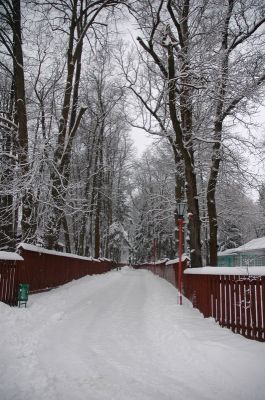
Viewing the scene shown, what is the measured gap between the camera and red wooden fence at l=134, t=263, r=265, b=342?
6648 millimetres

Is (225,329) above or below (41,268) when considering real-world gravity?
below

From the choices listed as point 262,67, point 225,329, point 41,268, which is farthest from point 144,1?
point 225,329

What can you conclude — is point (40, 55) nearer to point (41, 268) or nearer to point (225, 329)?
point (41, 268)

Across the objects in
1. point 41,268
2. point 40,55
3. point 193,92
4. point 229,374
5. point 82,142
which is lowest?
point 229,374

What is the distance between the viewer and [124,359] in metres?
5.48

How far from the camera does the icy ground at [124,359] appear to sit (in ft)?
13.8

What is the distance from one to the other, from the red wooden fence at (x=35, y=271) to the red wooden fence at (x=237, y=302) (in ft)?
18.0

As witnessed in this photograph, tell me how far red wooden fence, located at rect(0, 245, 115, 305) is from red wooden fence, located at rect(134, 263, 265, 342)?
5491 mm

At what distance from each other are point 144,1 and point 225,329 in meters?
12.5

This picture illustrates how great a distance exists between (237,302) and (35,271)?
8.08m

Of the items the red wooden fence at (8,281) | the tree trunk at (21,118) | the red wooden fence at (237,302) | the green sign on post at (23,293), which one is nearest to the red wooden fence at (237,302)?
the red wooden fence at (237,302)

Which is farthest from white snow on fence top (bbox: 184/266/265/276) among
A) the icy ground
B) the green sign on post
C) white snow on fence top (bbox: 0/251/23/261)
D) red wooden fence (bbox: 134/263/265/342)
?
white snow on fence top (bbox: 0/251/23/261)

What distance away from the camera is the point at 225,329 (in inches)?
290

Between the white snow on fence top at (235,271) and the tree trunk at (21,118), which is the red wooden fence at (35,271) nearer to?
the tree trunk at (21,118)
